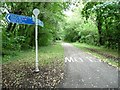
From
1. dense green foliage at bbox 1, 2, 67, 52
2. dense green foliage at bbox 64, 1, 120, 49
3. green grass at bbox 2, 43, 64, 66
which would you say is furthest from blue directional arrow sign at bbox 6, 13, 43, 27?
dense green foliage at bbox 1, 2, 67, 52

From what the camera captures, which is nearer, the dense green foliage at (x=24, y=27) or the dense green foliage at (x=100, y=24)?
the dense green foliage at (x=24, y=27)

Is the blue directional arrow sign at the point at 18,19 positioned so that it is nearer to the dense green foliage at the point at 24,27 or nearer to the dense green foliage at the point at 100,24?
the dense green foliage at the point at 100,24

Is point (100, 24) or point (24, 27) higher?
point (100, 24)

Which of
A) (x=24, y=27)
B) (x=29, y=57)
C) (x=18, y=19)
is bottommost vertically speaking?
(x=29, y=57)

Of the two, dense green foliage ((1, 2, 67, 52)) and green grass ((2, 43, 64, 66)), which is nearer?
green grass ((2, 43, 64, 66))

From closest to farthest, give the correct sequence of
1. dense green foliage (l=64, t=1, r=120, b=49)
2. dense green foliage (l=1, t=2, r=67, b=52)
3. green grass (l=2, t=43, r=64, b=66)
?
1. green grass (l=2, t=43, r=64, b=66)
2. dense green foliage (l=1, t=2, r=67, b=52)
3. dense green foliage (l=64, t=1, r=120, b=49)

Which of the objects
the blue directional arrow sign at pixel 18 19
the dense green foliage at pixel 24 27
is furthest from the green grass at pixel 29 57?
the blue directional arrow sign at pixel 18 19

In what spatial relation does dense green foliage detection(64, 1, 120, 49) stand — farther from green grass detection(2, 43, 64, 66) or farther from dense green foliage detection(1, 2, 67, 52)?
green grass detection(2, 43, 64, 66)

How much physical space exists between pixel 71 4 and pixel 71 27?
30.3m

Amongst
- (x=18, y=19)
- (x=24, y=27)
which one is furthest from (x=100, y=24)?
(x=18, y=19)

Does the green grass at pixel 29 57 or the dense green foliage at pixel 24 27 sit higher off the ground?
the dense green foliage at pixel 24 27

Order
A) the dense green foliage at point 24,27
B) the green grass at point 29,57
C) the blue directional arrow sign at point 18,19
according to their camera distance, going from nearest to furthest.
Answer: the blue directional arrow sign at point 18,19 → the green grass at point 29,57 → the dense green foliage at point 24,27

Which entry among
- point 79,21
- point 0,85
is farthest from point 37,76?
point 79,21

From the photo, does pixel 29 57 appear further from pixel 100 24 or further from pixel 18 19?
pixel 100 24
